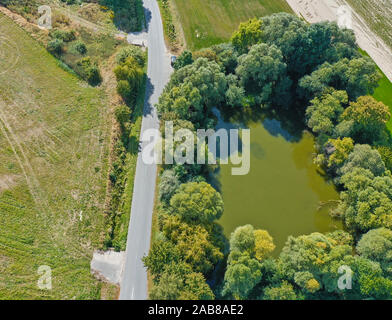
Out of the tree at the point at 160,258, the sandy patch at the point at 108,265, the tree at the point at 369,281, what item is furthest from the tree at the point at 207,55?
the tree at the point at 369,281

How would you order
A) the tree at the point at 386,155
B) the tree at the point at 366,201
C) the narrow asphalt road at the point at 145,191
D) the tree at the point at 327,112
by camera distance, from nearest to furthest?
the narrow asphalt road at the point at 145,191 < the tree at the point at 366,201 < the tree at the point at 386,155 < the tree at the point at 327,112

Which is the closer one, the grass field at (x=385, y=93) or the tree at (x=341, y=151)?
the tree at (x=341, y=151)

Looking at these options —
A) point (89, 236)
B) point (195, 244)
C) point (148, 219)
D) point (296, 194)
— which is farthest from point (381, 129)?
point (89, 236)

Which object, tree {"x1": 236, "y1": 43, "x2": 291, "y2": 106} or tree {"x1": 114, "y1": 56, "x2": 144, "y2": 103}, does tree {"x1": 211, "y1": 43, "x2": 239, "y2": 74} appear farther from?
tree {"x1": 114, "y1": 56, "x2": 144, "y2": 103}

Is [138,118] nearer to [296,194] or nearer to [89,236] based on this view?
[89,236]

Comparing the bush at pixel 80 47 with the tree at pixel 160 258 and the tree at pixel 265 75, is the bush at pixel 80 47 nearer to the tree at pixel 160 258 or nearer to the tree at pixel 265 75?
the tree at pixel 265 75

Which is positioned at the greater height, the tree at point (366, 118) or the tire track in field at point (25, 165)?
the tree at point (366, 118)
